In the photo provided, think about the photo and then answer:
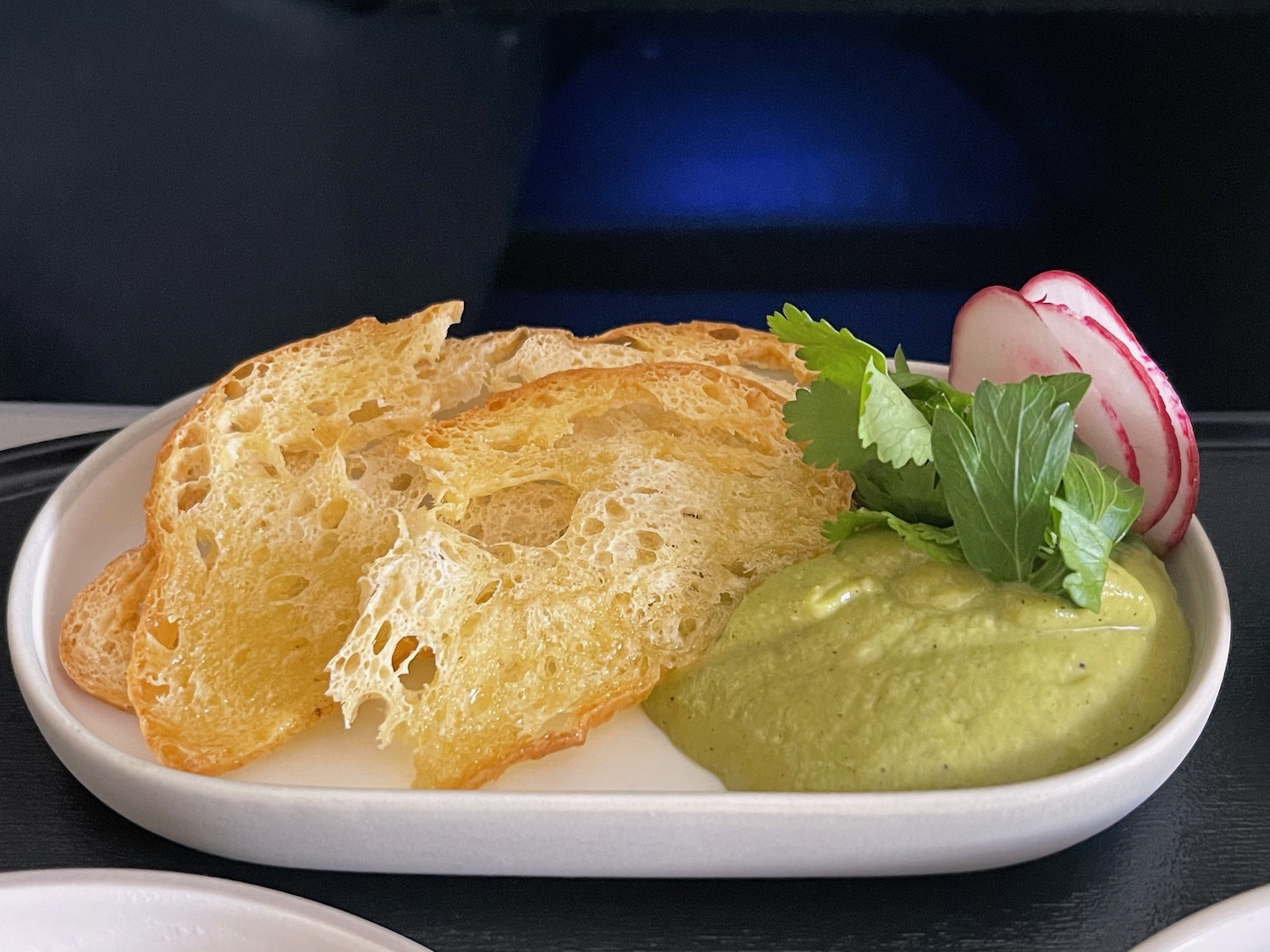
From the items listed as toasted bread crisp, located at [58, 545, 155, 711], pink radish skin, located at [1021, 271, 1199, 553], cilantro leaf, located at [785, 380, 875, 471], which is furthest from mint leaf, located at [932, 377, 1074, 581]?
toasted bread crisp, located at [58, 545, 155, 711]

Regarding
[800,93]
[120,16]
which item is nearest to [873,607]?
[800,93]

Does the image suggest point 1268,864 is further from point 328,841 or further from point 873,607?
point 328,841

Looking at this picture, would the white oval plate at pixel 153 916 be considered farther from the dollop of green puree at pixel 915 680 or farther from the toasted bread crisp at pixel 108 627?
the dollop of green puree at pixel 915 680

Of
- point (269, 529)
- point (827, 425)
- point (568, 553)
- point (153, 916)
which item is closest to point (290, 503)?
point (269, 529)

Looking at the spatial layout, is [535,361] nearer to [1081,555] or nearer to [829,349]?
[829,349]

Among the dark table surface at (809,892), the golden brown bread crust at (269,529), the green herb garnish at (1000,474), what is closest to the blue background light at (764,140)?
the golden brown bread crust at (269,529)
